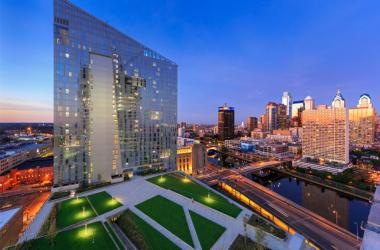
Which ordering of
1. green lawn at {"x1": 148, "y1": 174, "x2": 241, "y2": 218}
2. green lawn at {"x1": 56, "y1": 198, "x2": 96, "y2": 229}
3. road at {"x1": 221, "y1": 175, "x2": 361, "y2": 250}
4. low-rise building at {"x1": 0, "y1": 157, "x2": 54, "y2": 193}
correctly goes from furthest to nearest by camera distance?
low-rise building at {"x1": 0, "y1": 157, "x2": 54, "y2": 193} → road at {"x1": 221, "y1": 175, "x2": 361, "y2": 250} → green lawn at {"x1": 148, "y1": 174, "x2": 241, "y2": 218} → green lawn at {"x1": 56, "y1": 198, "x2": 96, "y2": 229}

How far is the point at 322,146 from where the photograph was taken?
76.6m

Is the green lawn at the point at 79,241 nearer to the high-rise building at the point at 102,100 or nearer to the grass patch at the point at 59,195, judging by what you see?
the grass patch at the point at 59,195

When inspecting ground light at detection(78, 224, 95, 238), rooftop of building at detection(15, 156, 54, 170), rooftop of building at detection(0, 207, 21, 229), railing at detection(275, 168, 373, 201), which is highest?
ground light at detection(78, 224, 95, 238)

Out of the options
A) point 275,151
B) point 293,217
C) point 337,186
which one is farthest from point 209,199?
point 275,151

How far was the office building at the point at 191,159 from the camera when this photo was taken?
62.3 m

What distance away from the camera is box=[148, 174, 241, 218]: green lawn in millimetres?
23609

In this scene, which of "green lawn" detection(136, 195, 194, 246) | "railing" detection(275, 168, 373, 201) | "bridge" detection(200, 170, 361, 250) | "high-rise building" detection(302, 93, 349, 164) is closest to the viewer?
"green lawn" detection(136, 195, 194, 246)

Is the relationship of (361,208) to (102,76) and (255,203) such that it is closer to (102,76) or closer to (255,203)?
(255,203)

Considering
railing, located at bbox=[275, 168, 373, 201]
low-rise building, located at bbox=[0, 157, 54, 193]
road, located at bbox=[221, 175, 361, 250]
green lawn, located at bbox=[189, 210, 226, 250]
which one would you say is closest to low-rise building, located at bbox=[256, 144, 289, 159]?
railing, located at bbox=[275, 168, 373, 201]

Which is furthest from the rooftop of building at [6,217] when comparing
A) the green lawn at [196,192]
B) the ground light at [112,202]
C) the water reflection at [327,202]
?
the water reflection at [327,202]

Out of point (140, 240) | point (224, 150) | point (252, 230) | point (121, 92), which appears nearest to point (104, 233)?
point (140, 240)

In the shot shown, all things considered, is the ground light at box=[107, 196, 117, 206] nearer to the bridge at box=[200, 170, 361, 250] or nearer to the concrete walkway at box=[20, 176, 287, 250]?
the concrete walkway at box=[20, 176, 287, 250]

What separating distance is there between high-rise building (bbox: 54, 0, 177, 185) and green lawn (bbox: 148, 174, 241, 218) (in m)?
11.0

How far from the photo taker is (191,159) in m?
63.7
